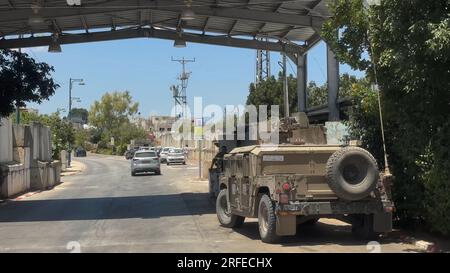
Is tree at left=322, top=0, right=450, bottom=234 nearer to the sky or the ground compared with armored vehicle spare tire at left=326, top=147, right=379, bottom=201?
nearer to the sky

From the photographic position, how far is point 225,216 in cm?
1448

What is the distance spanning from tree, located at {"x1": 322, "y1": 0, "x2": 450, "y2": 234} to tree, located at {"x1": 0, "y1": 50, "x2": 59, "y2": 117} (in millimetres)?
11615

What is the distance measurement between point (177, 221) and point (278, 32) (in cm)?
1144

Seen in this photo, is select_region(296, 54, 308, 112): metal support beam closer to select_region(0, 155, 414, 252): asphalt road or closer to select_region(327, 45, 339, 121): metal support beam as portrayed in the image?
select_region(327, 45, 339, 121): metal support beam

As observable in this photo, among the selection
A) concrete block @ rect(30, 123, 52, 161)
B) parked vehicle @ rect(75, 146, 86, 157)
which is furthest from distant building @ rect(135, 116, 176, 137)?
concrete block @ rect(30, 123, 52, 161)

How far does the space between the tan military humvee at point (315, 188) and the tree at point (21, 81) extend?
11278mm

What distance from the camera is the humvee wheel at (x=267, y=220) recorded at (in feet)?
36.9

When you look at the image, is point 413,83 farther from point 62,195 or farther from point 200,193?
point 62,195

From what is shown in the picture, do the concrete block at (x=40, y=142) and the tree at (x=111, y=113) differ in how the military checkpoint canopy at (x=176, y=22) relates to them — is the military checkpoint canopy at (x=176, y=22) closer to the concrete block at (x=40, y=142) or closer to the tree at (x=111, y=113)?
the concrete block at (x=40, y=142)

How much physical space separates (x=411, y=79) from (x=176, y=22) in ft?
45.1

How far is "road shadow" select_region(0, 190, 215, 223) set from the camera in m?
17.2

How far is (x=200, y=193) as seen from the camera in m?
25.2
